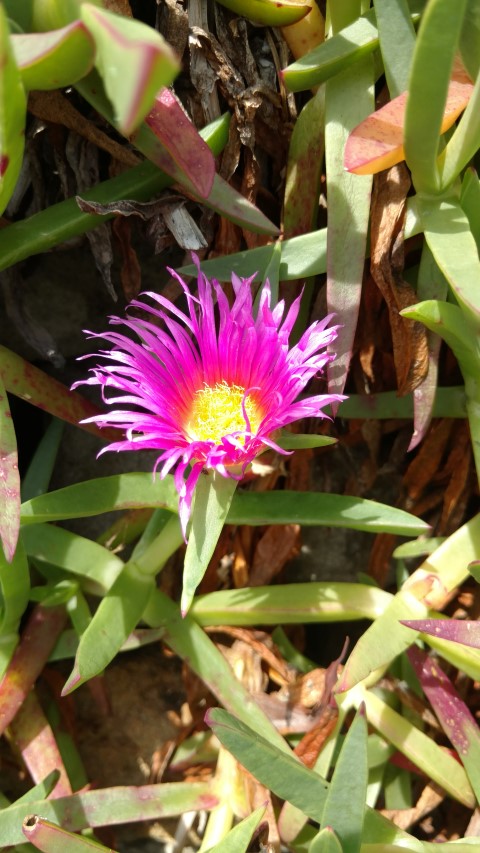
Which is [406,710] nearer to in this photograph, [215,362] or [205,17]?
[215,362]

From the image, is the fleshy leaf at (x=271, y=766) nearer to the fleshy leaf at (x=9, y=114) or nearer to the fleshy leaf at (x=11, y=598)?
the fleshy leaf at (x=11, y=598)

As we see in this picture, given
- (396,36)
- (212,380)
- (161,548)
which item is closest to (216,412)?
(212,380)

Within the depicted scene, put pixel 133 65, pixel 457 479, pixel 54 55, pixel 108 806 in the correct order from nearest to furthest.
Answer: pixel 133 65
pixel 54 55
pixel 108 806
pixel 457 479

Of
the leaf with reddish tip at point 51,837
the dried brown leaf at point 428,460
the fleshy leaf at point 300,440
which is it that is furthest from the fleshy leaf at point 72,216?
the leaf with reddish tip at point 51,837

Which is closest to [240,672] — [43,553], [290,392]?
[43,553]

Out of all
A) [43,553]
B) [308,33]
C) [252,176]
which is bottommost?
[43,553]

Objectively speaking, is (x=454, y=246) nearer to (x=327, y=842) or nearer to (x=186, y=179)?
(x=186, y=179)
